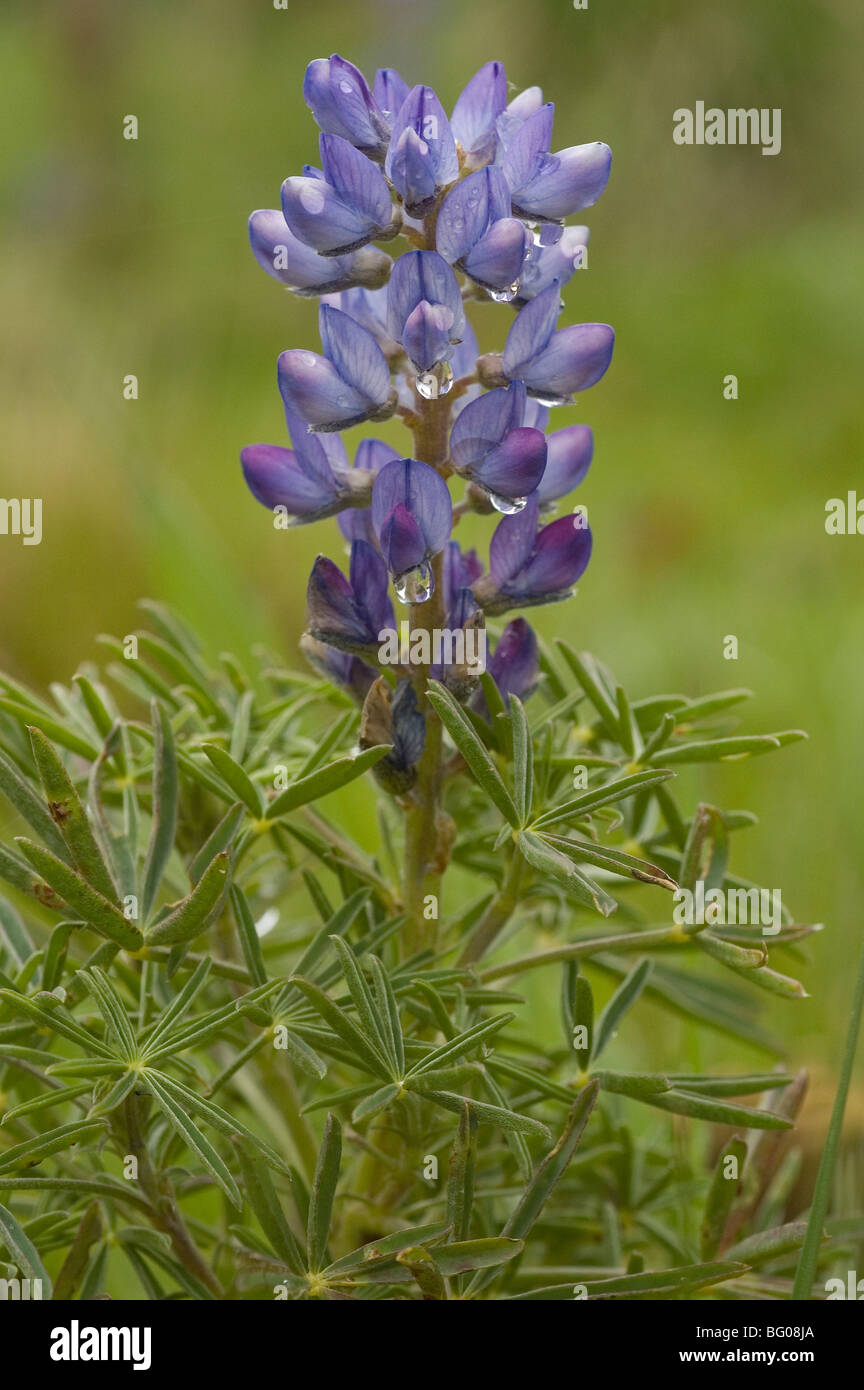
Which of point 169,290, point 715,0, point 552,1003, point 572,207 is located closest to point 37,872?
point 572,207

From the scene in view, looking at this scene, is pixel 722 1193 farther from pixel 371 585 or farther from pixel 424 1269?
pixel 371 585

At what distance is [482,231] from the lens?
0.41 metres

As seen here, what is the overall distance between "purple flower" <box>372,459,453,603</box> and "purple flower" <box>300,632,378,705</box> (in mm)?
46

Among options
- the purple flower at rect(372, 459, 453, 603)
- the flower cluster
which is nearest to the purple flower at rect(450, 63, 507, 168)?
the flower cluster

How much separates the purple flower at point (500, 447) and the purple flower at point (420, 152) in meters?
0.06

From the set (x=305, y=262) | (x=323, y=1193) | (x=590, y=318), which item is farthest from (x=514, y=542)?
(x=590, y=318)

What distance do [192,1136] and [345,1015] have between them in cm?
6

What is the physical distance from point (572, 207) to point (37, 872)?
0.27 metres

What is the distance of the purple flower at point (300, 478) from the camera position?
0.43 metres

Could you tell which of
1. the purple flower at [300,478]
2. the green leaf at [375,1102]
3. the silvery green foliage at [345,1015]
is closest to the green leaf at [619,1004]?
the silvery green foliage at [345,1015]

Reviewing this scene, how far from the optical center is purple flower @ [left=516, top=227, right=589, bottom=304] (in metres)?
0.44

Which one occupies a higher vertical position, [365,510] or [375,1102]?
[365,510]

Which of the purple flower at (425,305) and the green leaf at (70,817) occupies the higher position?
the purple flower at (425,305)

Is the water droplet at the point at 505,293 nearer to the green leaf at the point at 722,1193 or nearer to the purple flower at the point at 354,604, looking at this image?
the purple flower at the point at 354,604
